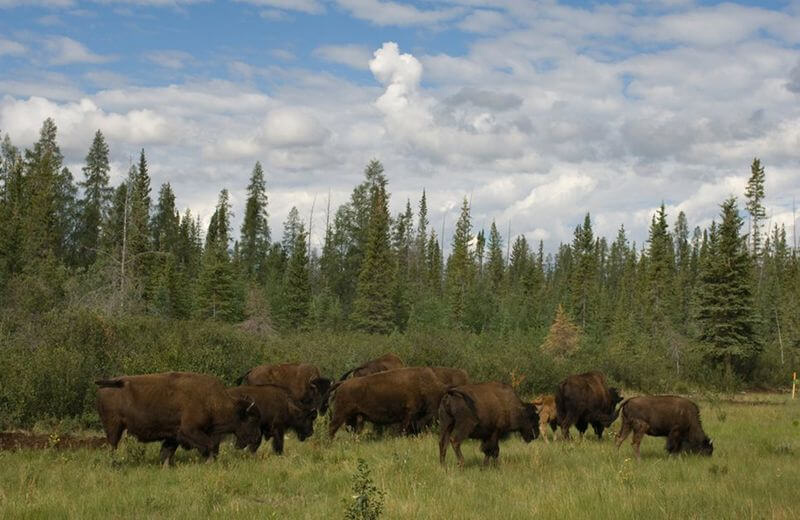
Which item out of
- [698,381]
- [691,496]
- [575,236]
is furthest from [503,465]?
[575,236]

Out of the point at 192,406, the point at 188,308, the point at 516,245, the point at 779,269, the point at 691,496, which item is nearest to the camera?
the point at 691,496

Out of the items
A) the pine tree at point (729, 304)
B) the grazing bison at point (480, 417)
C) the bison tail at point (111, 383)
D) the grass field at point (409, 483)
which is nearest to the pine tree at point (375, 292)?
the pine tree at point (729, 304)

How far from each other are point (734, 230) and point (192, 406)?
4006cm

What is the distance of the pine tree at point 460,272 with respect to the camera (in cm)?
7262

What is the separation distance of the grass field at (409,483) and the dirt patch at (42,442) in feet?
2.75

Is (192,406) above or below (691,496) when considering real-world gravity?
above

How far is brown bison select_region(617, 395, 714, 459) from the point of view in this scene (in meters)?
14.0

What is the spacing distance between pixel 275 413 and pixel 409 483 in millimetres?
4383

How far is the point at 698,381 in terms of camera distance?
42.4 m

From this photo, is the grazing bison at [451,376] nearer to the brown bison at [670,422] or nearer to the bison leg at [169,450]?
the brown bison at [670,422]

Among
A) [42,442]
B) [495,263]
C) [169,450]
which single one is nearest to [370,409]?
[169,450]

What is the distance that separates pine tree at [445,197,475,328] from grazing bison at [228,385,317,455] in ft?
165

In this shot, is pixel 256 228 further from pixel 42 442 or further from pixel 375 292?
pixel 42 442

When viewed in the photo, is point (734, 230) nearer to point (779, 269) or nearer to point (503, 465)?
point (503, 465)
